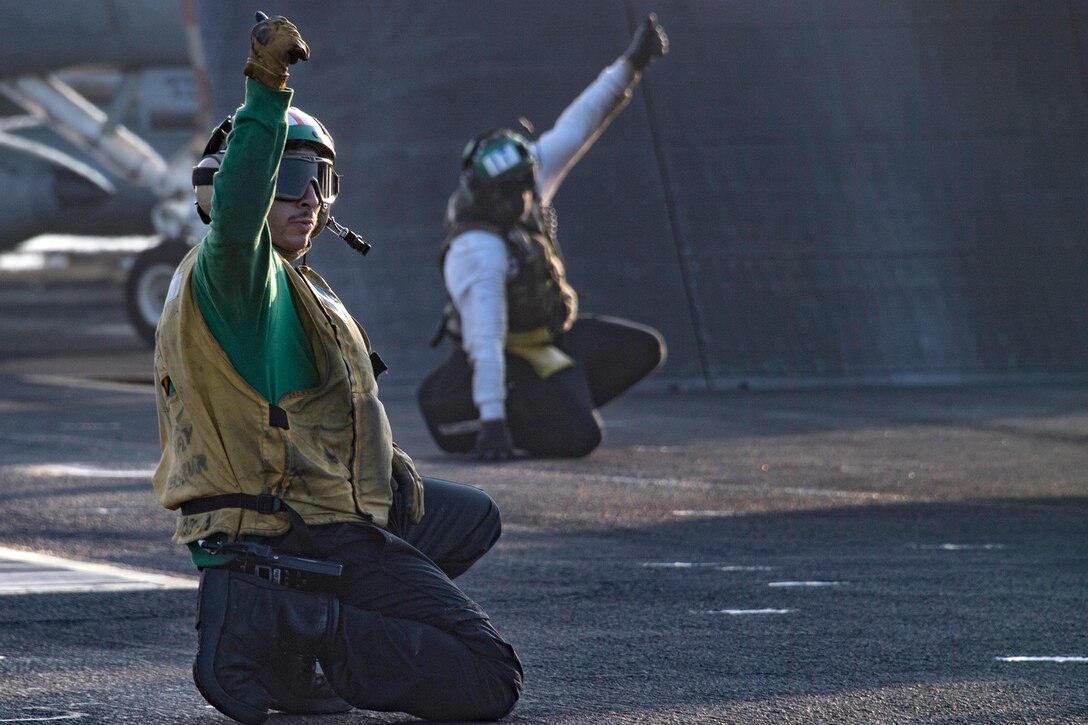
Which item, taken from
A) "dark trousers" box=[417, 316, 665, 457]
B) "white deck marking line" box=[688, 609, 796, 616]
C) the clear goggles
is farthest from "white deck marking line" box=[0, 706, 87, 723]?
"dark trousers" box=[417, 316, 665, 457]

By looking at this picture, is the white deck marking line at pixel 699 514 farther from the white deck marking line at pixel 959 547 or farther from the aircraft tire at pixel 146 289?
the aircraft tire at pixel 146 289

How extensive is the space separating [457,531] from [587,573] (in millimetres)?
1899

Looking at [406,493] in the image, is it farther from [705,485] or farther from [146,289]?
[146,289]

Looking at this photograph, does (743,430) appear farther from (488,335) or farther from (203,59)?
(203,59)

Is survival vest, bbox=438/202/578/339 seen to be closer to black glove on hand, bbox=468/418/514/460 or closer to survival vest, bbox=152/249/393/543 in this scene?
black glove on hand, bbox=468/418/514/460

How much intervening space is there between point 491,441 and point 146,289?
29.8 ft

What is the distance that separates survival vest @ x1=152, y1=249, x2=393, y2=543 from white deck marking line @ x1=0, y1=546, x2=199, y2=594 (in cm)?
Result: 194

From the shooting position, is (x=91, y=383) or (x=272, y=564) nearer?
(x=272, y=564)

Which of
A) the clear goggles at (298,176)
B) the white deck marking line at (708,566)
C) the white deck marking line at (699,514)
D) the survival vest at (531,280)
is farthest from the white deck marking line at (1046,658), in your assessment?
the survival vest at (531,280)

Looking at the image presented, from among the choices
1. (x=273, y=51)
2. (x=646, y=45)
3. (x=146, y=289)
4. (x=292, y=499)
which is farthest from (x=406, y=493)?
(x=146, y=289)

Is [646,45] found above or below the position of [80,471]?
above

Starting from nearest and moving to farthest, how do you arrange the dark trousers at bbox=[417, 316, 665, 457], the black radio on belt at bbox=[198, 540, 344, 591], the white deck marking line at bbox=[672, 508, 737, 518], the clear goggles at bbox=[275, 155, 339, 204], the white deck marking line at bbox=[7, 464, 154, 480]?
the black radio on belt at bbox=[198, 540, 344, 591], the clear goggles at bbox=[275, 155, 339, 204], the white deck marking line at bbox=[672, 508, 737, 518], the white deck marking line at bbox=[7, 464, 154, 480], the dark trousers at bbox=[417, 316, 665, 457]

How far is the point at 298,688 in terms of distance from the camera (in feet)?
13.5

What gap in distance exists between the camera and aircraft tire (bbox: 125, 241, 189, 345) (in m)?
17.7
